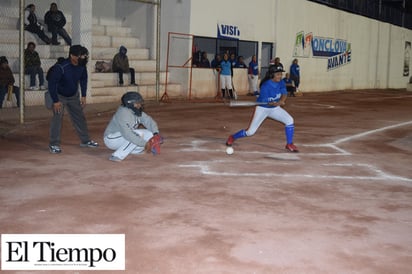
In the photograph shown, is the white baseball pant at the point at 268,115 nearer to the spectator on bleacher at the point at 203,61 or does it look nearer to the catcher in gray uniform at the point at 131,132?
the catcher in gray uniform at the point at 131,132

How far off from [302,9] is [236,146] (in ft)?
73.8

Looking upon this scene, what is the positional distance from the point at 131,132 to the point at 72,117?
2035 millimetres

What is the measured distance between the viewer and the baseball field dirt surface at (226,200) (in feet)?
17.3

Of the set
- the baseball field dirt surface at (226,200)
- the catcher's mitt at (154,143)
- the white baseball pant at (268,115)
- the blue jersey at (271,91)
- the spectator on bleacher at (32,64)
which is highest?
the spectator on bleacher at (32,64)

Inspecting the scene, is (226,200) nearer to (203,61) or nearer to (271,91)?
(271,91)

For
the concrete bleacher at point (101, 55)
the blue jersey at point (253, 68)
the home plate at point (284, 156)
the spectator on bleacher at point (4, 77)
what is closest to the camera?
the home plate at point (284, 156)

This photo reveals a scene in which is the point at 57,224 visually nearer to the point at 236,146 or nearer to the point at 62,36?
the point at 236,146

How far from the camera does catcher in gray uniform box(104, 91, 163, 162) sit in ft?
29.7

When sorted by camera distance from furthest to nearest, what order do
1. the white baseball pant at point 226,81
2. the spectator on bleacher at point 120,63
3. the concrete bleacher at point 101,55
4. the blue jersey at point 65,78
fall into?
the white baseball pant at point 226,81, the spectator on bleacher at point 120,63, the concrete bleacher at point 101,55, the blue jersey at point 65,78

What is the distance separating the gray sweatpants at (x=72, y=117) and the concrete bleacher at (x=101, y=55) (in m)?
7.13

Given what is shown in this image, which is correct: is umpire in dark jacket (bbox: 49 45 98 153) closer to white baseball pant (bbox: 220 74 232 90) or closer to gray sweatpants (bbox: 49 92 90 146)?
gray sweatpants (bbox: 49 92 90 146)

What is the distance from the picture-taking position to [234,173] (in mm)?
8812

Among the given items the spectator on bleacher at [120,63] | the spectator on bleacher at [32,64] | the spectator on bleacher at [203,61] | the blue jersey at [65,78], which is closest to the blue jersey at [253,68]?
the spectator on bleacher at [203,61]

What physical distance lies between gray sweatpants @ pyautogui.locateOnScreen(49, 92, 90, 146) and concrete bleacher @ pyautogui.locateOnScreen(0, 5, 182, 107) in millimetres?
7127
